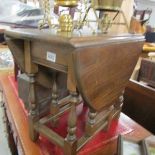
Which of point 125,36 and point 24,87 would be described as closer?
point 125,36

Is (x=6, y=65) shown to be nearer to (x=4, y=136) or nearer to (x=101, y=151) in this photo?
(x=4, y=136)

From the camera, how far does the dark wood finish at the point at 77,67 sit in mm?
563

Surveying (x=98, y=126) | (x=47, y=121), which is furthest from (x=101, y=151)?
(x=47, y=121)

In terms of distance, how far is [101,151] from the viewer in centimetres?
86

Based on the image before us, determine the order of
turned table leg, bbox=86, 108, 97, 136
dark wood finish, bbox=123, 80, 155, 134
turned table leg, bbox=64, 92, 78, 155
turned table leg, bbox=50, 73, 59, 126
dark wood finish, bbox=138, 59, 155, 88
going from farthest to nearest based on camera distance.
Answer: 1. dark wood finish, bbox=138, 59, 155, 88
2. dark wood finish, bbox=123, 80, 155, 134
3. turned table leg, bbox=50, 73, 59, 126
4. turned table leg, bbox=86, 108, 97, 136
5. turned table leg, bbox=64, 92, 78, 155

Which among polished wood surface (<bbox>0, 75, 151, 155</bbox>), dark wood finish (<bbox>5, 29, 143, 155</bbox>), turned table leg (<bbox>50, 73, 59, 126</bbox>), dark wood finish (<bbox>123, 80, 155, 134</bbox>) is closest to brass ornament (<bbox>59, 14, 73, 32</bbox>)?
dark wood finish (<bbox>5, 29, 143, 155</bbox>)

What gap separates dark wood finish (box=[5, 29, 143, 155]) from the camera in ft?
1.85

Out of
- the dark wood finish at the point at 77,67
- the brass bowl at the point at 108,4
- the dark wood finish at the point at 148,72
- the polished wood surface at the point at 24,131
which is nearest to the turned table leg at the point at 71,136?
the dark wood finish at the point at 77,67

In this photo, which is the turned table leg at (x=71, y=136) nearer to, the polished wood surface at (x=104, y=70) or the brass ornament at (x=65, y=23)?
the polished wood surface at (x=104, y=70)

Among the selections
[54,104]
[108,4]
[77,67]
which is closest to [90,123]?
[54,104]

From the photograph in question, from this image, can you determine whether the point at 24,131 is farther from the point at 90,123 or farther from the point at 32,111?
the point at 90,123

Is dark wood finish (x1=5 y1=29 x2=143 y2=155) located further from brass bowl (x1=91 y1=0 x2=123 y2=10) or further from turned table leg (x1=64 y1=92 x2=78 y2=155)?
brass bowl (x1=91 y1=0 x2=123 y2=10)

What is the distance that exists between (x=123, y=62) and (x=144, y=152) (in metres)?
0.35

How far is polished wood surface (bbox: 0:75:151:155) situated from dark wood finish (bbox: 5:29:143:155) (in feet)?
0.16
